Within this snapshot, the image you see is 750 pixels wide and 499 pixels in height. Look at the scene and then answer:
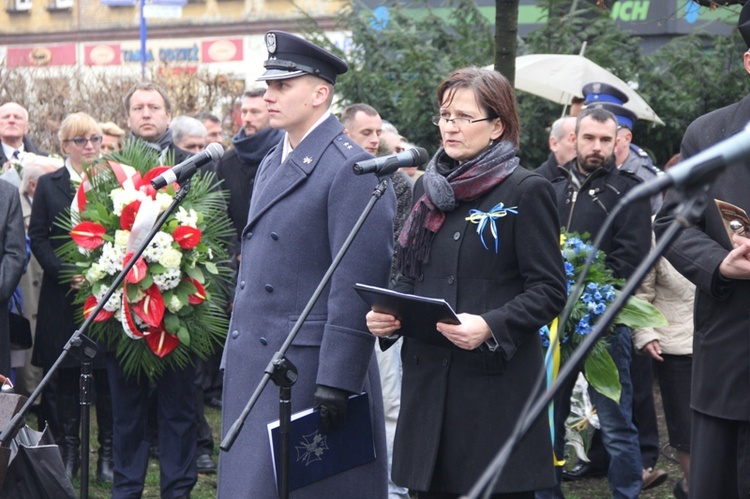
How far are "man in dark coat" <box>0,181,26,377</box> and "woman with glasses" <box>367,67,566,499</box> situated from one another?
3209 millimetres

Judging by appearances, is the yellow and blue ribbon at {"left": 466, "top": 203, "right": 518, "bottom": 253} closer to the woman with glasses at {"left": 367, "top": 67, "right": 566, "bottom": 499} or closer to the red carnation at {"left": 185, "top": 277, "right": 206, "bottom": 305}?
the woman with glasses at {"left": 367, "top": 67, "right": 566, "bottom": 499}

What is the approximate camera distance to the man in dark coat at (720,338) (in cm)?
371

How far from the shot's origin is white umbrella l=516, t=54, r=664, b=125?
945 cm

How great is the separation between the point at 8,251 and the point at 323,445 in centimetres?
305

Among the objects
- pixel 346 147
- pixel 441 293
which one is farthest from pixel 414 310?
pixel 346 147

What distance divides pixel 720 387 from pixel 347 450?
1.43m

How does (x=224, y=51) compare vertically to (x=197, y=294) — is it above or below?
above

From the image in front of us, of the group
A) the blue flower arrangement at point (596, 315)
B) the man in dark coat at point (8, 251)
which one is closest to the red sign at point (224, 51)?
the man in dark coat at point (8, 251)

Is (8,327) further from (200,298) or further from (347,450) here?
(347,450)

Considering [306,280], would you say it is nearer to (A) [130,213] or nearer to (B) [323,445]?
(B) [323,445]

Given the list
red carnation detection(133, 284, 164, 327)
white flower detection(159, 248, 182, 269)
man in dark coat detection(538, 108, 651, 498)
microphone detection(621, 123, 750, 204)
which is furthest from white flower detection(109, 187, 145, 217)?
microphone detection(621, 123, 750, 204)

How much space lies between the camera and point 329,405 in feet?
13.7

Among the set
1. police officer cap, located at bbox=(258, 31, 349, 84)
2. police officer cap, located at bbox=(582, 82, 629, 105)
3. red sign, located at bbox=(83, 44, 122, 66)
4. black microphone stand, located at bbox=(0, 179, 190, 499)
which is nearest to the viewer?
police officer cap, located at bbox=(258, 31, 349, 84)

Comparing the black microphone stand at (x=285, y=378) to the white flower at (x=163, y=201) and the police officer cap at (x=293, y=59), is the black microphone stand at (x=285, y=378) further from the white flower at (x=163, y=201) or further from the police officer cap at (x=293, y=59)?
the white flower at (x=163, y=201)
